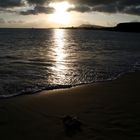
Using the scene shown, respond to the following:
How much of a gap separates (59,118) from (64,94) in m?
3.36

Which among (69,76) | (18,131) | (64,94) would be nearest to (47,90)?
(64,94)

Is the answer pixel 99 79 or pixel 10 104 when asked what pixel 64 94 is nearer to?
pixel 10 104

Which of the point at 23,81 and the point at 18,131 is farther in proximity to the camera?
the point at 23,81

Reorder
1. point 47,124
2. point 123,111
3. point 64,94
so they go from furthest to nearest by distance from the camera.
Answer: point 64,94 → point 123,111 → point 47,124

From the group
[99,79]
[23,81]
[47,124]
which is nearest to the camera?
[47,124]

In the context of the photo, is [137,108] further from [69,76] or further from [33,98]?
[69,76]

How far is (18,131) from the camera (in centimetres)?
773

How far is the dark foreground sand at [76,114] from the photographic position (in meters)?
7.48

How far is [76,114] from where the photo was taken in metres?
9.18

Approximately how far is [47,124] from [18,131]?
93cm

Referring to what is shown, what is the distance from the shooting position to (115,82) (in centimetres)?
1512

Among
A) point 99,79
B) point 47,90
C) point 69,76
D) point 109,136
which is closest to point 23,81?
point 47,90

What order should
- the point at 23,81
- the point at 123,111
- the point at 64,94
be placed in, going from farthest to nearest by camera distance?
the point at 23,81 < the point at 64,94 < the point at 123,111

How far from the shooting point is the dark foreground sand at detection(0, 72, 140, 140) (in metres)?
7.48
